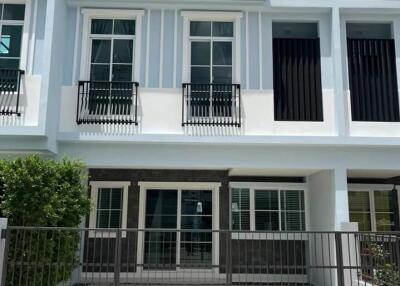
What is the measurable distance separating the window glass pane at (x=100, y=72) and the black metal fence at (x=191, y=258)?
3376 mm

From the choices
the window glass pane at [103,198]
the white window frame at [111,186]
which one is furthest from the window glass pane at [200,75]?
the window glass pane at [103,198]

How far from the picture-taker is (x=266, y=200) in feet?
38.0

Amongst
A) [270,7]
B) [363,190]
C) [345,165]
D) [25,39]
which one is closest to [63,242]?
[25,39]

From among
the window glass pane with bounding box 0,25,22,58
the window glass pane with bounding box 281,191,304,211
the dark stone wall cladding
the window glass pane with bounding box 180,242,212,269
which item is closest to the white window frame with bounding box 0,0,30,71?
the window glass pane with bounding box 0,25,22,58

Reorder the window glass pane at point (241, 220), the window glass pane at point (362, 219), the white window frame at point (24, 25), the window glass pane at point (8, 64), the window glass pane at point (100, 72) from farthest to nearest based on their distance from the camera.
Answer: the window glass pane at point (362, 219) < the window glass pane at point (241, 220) < the window glass pane at point (100, 72) < the window glass pane at point (8, 64) < the white window frame at point (24, 25)

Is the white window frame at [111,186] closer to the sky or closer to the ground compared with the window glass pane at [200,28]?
closer to the ground

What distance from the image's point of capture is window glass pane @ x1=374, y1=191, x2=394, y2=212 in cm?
1174

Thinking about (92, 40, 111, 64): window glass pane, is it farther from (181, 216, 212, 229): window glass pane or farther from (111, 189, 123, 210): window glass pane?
(181, 216, 212, 229): window glass pane

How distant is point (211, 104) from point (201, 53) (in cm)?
127

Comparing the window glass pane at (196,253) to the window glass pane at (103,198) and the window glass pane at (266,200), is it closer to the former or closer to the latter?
the window glass pane at (266,200)

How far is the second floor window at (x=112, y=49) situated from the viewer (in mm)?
9820

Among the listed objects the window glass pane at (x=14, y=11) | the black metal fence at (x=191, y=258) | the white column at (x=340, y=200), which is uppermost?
the window glass pane at (x=14, y=11)

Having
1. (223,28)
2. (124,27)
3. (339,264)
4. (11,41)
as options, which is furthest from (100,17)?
(339,264)

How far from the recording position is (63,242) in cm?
801
